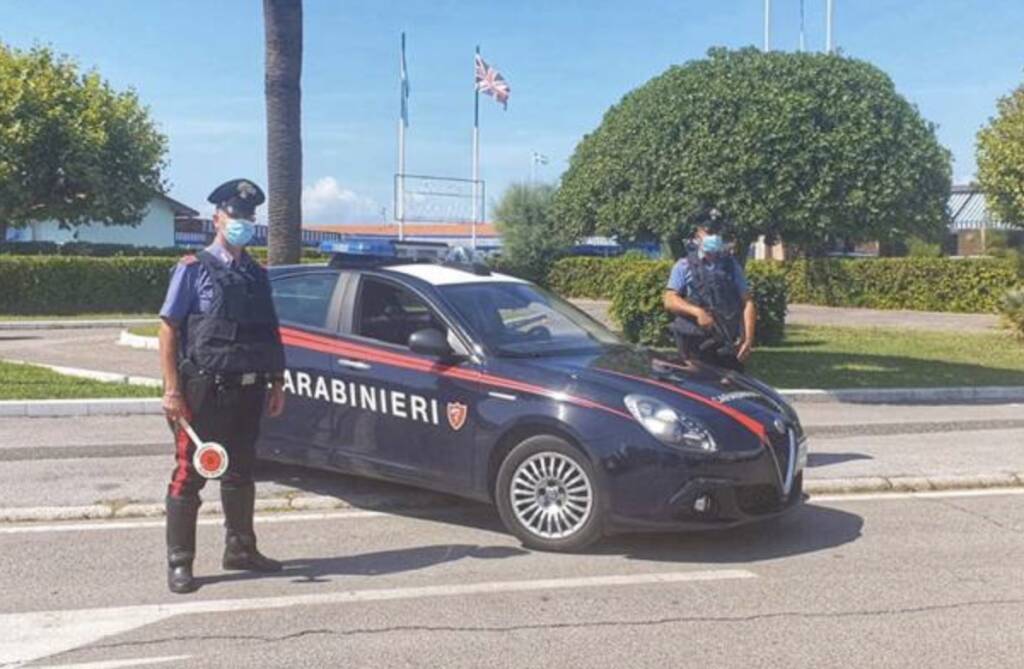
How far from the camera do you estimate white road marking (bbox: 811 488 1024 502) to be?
757cm

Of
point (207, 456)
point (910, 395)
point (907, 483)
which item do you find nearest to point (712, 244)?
point (907, 483)

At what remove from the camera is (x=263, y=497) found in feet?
24.1

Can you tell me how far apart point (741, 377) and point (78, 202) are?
2978 cm

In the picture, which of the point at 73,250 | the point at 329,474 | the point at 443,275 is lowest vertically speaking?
the point at 329,474

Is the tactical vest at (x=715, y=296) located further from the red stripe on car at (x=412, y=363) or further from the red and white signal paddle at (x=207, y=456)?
the red and white signal paddle at (x=207, y=456)

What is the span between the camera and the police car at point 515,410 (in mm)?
5805

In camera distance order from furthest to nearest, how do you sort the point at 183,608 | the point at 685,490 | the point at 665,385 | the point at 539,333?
the point at 539,333
the point at 665,385
the point at 685,490
the point at 183,608

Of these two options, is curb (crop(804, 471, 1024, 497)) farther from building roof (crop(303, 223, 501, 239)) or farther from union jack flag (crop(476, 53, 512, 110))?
building roof (crop(303, 223, 501, 239))

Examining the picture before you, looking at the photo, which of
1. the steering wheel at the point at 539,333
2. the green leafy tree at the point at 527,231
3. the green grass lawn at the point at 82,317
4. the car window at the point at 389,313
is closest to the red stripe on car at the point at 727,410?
the steering wheel at the point at 539,333

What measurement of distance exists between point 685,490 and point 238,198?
108 inches

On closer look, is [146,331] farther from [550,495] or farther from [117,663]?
[117,663]

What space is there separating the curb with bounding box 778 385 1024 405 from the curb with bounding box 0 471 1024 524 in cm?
420

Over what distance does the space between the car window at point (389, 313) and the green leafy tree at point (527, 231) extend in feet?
116

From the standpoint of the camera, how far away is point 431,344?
635 centimetres
